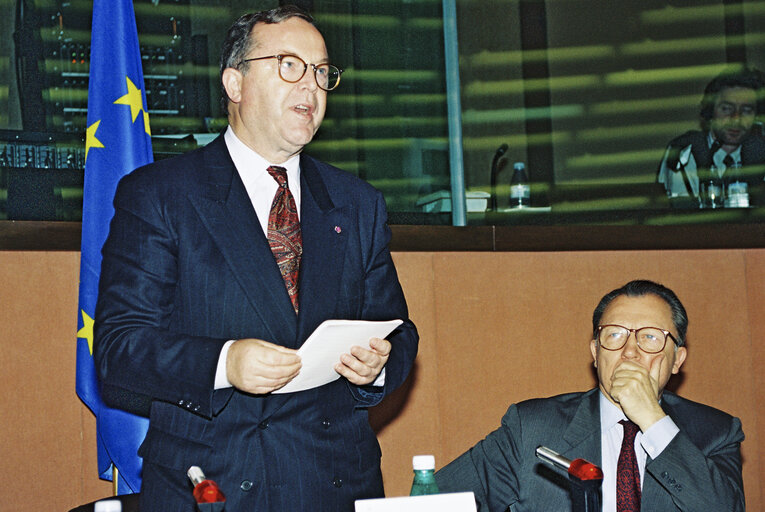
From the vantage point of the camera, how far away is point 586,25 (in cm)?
576

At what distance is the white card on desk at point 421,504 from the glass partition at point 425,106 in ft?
8.42

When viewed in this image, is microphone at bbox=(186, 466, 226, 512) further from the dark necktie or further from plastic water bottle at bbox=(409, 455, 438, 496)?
the dark necktie

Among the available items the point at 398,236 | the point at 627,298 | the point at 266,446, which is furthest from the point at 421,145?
the point at 266,446

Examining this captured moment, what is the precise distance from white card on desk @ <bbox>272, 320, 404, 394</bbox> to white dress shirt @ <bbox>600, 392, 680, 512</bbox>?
0.71 metres

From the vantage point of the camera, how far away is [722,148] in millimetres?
4672

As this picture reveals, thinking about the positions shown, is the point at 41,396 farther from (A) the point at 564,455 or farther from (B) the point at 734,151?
(B) the point at 734,151

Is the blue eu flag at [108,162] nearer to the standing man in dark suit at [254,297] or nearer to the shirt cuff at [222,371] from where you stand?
the standing man in dark suit at [254,297]

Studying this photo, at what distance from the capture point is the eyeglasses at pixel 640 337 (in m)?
2.32

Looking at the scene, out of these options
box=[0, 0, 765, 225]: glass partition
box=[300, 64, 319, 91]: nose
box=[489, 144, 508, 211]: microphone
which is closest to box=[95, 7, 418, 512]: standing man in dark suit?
box=[300, 64, 319, 91]: nose

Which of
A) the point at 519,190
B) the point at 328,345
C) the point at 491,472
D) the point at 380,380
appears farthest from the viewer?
the point at 519,190

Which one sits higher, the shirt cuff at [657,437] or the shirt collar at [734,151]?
the shirt collar at [734,151]

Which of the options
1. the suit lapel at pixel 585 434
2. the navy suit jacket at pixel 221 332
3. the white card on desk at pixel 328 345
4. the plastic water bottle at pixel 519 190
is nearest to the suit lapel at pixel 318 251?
the navy suit jacket at pixel 221 332

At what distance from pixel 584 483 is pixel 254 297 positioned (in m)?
0.78

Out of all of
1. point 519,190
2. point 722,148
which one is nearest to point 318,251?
point 519,190
